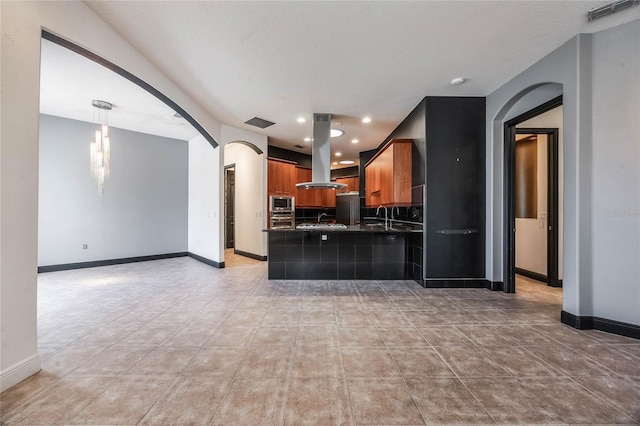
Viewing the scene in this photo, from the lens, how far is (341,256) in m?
4.32

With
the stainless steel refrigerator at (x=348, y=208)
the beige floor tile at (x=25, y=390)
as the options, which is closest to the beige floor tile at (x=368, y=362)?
the beige floor tile at (x=25, y=390)

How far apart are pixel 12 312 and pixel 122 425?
1.07 m

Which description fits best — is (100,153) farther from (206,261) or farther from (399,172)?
(399,172)

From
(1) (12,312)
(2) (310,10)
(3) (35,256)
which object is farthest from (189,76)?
(1) (12,312)

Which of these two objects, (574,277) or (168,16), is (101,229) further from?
(574,277)

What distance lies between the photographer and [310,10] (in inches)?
84.4

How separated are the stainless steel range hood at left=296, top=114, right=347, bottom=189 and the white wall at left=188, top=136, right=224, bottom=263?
2.02 metres

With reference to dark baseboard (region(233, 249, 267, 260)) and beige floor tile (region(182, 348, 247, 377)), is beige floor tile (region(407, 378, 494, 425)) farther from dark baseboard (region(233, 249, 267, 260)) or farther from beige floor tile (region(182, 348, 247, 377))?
dark baseboard (region(233, 249, 267, 260))

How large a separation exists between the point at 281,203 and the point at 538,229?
5125mm

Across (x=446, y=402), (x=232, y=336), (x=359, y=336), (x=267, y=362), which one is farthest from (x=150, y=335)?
(x=446, y=402)

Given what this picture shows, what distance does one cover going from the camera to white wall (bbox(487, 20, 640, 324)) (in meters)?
2.31

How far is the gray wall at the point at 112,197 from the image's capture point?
481cm

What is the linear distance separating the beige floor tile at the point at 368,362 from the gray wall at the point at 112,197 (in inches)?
231

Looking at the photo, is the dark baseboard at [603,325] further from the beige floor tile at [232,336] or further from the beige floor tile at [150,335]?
the beige floor tile at [150,335]
